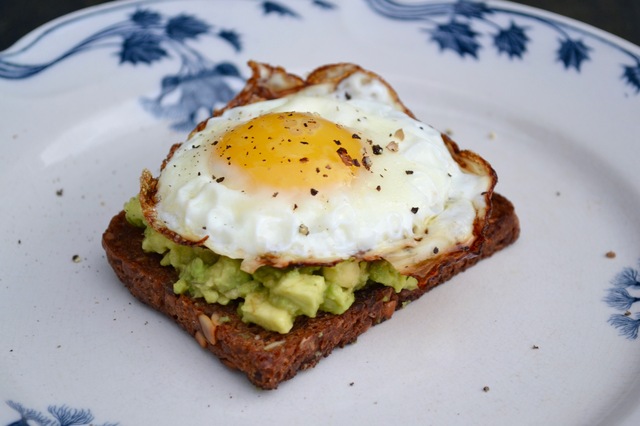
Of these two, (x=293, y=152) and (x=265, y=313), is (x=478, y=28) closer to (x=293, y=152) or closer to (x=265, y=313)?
(x=293, y=152)

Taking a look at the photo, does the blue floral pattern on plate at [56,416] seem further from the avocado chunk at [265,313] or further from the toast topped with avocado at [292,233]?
the avocado chunk at [265,313]

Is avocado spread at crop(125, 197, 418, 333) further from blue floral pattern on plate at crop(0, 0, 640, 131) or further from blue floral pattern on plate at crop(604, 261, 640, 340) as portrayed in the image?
blue floral pattern on plate at crop(0, 0, 640, 131)

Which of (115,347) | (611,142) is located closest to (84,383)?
(115,347)

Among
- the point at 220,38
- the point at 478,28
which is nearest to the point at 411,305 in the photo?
the point at 478,28

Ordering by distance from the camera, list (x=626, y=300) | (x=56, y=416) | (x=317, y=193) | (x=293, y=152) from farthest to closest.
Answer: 1. (x=626, y=300)
2. (x=293, y=152)
3. (x=317, y=193)
4. (x=56, y=416)

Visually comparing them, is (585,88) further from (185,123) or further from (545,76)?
(185,123)

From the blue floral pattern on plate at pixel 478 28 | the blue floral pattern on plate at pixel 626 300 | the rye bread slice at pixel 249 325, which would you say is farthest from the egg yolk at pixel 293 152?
the blue floral pattern on plate at pixel 478 28
